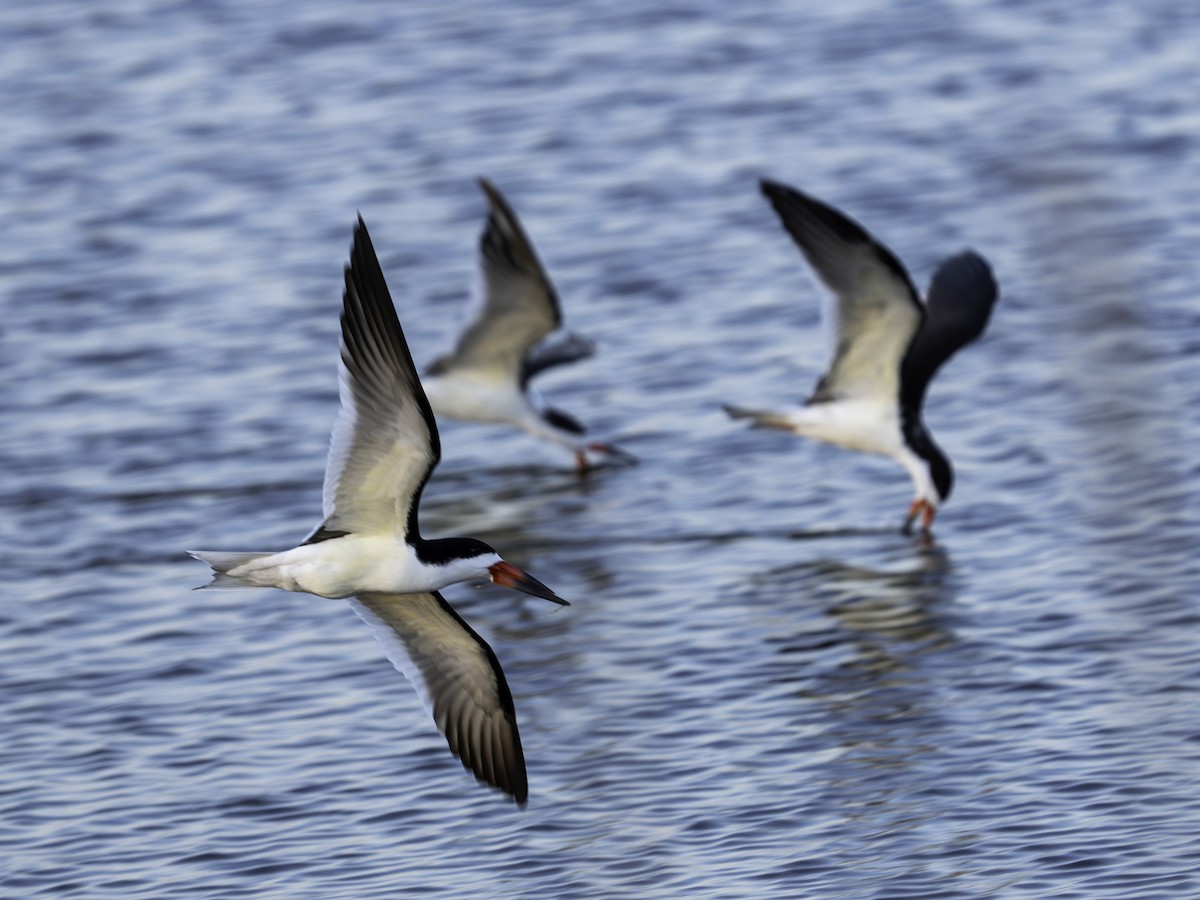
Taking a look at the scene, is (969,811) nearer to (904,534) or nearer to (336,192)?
(904,534)

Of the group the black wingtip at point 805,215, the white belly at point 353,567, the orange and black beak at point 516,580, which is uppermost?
the black wingtip at point 805,215

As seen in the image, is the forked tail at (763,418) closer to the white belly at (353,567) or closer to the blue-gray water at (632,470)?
the blue-gray water at (632,470)

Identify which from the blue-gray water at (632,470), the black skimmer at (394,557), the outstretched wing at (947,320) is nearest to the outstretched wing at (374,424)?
the black skimmer at (394,557)

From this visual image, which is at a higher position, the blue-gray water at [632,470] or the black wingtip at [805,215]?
the black wingtip at [805,215]

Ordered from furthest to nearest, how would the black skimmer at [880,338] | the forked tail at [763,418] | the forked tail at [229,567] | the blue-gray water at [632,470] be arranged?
1. the forked tail at [763,418]
2. the black skimmer at [880,338]
3. the blue-gray water at [632,470]
4. the forked tail at [229,567]

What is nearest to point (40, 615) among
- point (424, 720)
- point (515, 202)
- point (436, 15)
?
point (424, 720)

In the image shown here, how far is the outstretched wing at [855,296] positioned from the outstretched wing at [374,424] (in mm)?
3070

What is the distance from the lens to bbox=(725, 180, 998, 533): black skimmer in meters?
7.79

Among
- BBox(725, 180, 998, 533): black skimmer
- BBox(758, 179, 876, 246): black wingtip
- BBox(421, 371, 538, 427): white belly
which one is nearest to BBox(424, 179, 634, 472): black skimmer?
BBox(421, 371, 538, 427): white belly

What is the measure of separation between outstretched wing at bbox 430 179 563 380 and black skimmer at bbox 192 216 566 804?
3189 millimetres

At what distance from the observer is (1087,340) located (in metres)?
2.31

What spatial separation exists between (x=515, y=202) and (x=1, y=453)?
4.22 meters

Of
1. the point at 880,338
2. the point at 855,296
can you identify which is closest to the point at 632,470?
the point at 880,338

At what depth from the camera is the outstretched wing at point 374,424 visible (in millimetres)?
4609
